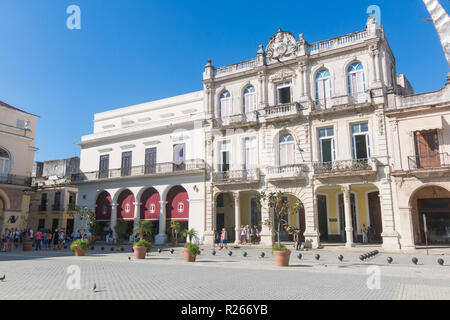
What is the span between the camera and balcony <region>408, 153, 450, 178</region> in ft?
64.1

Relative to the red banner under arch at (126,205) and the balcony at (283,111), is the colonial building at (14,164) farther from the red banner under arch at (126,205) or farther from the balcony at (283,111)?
the balcony at (283,111)

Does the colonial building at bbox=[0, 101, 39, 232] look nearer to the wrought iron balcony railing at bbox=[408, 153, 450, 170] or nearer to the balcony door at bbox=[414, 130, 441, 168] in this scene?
the wrought iron balcony railing at bbox=[408, 153, 450, 170]

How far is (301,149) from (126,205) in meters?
16.4

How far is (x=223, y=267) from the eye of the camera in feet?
45.9

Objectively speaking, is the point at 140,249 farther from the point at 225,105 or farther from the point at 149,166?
the point at 225,105

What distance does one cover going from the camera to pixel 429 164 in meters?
20.4

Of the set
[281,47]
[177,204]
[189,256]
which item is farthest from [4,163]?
[281,47]

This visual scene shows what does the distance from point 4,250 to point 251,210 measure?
17272 mm

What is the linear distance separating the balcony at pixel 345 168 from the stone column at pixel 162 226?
504 inches

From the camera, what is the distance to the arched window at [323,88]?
24159 mm

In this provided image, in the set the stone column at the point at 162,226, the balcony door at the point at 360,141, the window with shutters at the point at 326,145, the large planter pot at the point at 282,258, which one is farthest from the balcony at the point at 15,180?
the balcony door at the point at 360,141
